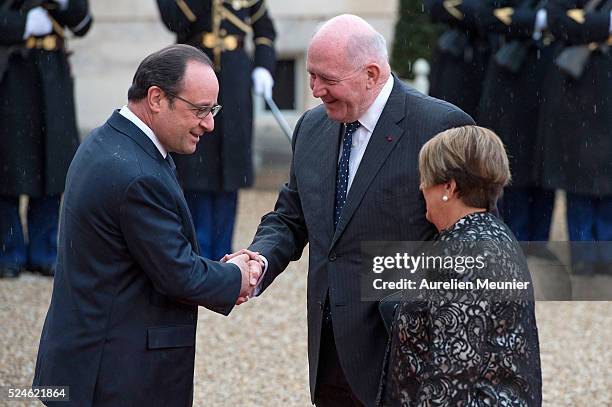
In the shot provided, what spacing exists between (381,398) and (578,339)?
3417mm

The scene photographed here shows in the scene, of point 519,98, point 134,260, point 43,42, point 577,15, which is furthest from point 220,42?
point 134,260

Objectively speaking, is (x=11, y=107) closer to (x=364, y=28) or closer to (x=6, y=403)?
(x=6, y=403)

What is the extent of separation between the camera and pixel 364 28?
3738mm

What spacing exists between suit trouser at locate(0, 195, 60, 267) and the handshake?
4.31 meters

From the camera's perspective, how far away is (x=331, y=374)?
3822 mm

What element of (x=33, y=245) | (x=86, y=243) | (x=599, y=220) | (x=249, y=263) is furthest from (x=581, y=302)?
(x=86, y=243)

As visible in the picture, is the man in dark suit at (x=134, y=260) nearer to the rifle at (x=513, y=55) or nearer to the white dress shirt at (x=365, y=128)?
the white dress shirt at (x=365, y=128)

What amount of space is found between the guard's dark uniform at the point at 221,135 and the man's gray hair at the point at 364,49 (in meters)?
4.29

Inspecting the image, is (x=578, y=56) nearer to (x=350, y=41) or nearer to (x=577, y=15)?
(x=577, y=15)

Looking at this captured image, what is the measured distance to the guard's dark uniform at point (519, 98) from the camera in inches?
327

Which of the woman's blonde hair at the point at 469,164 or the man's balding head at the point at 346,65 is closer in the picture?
the woman's blonde hair at the point at 469,164

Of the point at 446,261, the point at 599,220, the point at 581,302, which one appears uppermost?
the point at 599,220

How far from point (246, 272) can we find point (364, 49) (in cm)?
79

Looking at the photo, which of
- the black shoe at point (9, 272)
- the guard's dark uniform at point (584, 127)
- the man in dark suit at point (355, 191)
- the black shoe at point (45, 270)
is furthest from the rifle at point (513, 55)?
the man in dark suit at point (355, 191)
